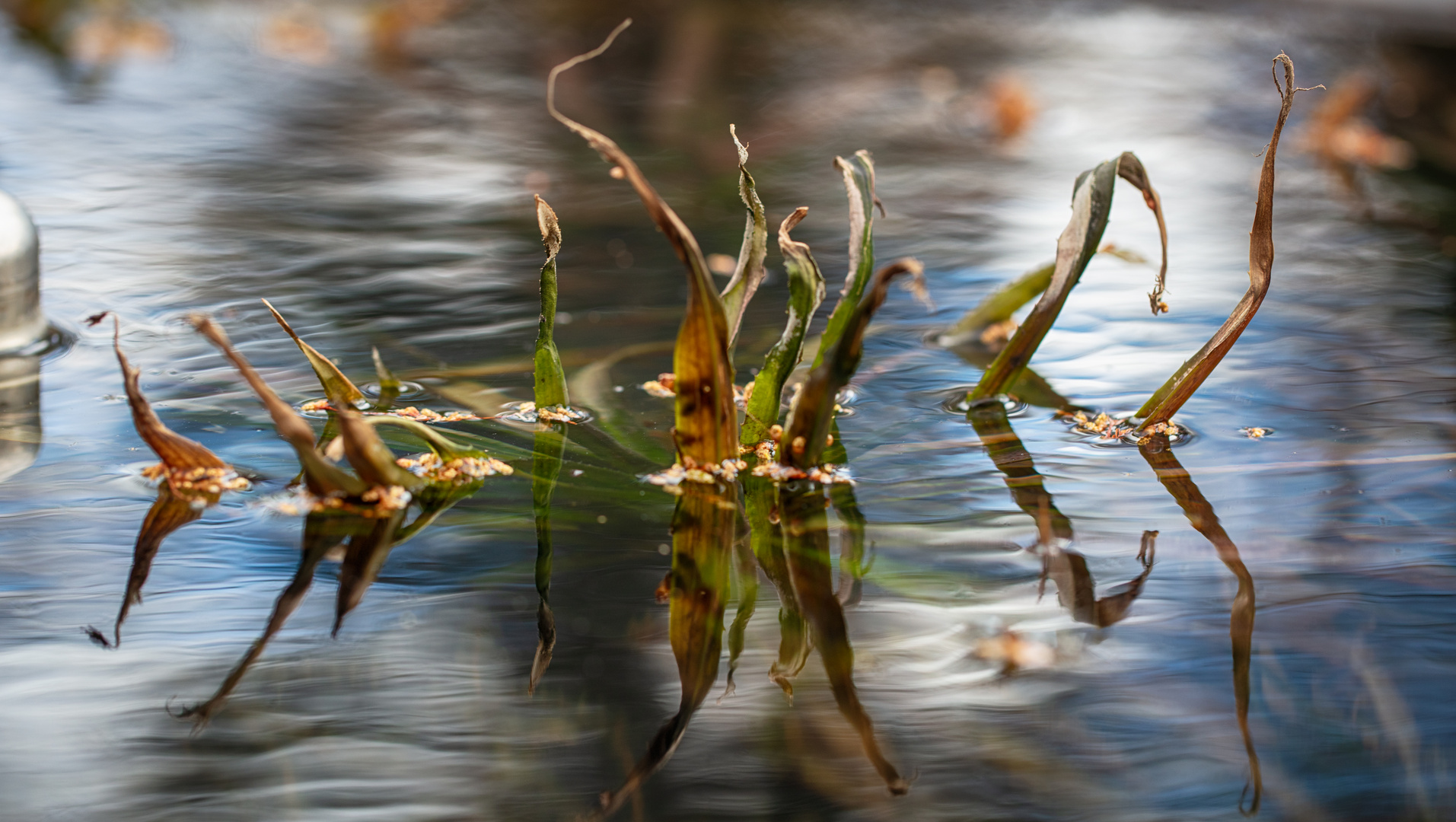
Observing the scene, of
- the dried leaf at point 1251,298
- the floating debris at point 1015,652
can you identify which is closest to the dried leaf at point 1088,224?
the dried leaf at point 1251,298

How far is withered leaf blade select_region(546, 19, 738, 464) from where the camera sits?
42.3 inches

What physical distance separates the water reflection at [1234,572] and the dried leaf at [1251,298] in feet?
0.22

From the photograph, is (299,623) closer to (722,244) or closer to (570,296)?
(570,296)

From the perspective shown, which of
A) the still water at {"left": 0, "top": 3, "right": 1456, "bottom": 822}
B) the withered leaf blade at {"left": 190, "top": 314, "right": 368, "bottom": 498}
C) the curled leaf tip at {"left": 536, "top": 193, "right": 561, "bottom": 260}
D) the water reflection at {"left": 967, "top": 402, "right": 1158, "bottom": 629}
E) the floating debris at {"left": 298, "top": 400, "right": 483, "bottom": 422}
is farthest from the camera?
the floating debris at {"left": 298, "top": 400, "right": 483, "bottom": 422}

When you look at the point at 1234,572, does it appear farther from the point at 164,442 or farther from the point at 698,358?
the point at 164,442

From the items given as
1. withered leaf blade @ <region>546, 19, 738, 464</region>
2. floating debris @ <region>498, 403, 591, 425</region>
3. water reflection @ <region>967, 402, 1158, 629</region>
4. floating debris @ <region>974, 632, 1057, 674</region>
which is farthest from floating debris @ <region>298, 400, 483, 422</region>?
floating debris @ <region>974, 632, 1057, 674</region>

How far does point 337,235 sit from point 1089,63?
292 centimetres

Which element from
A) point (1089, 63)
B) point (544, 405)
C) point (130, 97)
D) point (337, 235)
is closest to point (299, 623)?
point (544, 405)

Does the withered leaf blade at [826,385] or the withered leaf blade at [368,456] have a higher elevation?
the withered leaf blade at [826,385]

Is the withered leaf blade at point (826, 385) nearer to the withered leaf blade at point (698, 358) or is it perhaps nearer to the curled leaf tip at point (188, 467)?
the withered leaf blade at point (698, 358)

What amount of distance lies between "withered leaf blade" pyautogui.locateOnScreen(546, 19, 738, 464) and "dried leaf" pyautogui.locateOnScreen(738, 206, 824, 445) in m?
0.05

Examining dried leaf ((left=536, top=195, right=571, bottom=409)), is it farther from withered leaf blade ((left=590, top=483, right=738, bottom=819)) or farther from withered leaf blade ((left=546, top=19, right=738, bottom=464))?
withered leaf blade ((left=590, top=483, right=738, bottom=819))

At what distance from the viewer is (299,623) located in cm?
103

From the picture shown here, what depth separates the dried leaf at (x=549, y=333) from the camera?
1217mm
